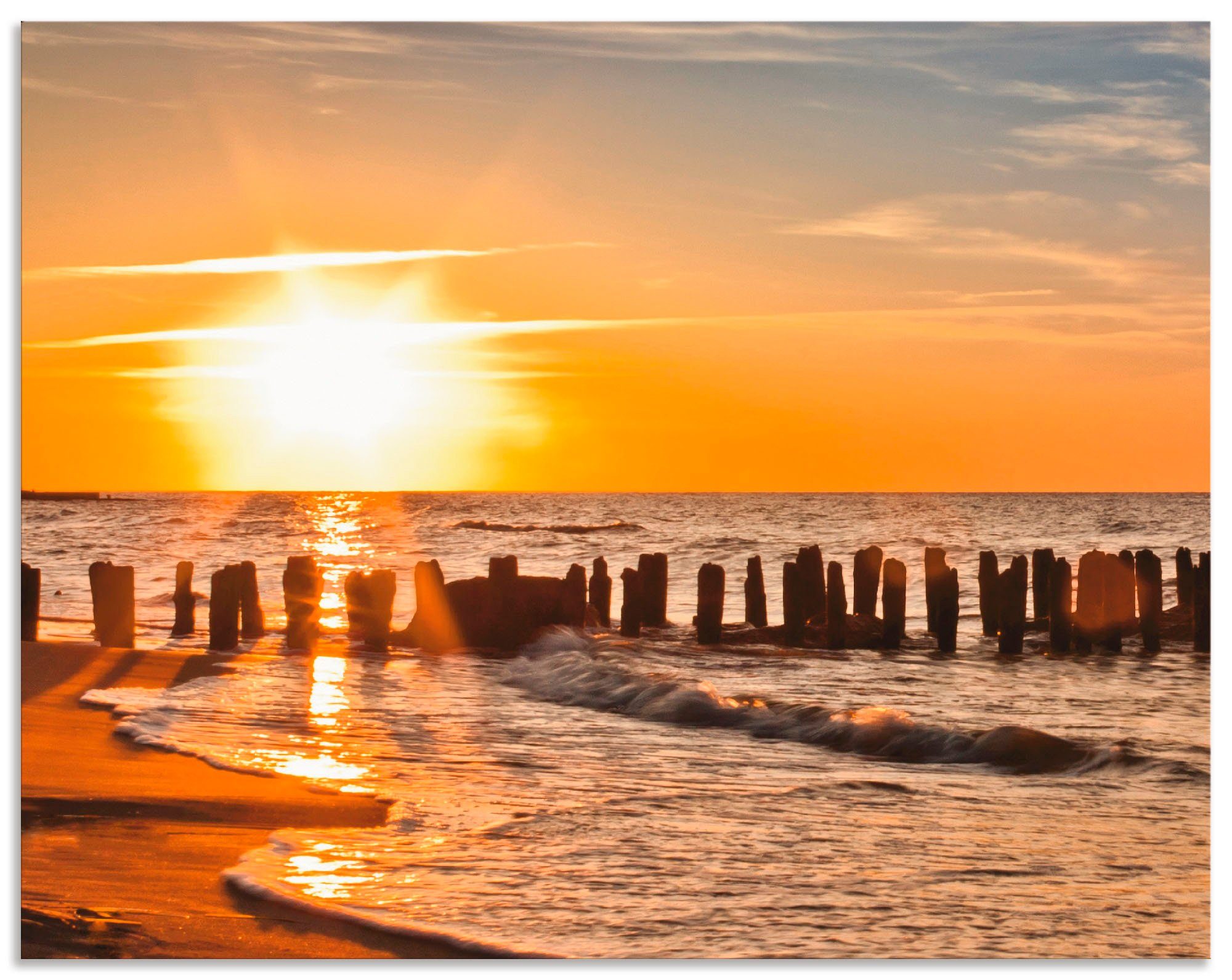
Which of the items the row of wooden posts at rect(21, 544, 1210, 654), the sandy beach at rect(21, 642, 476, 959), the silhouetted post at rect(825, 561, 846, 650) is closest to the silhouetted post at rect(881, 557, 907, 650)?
the row of wooden posts at rect(21, 544, 1210, 654)

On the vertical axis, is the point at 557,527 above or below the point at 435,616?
above

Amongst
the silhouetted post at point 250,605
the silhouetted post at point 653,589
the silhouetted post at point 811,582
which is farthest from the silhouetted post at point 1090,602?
the silhouetted post at point 250,605

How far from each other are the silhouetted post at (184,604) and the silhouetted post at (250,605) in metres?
0.62

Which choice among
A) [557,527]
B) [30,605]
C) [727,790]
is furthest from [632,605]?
[557,527]

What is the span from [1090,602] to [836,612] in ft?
10.5

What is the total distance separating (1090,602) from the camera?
1605cm

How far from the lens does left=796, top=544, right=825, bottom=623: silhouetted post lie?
16.2 m

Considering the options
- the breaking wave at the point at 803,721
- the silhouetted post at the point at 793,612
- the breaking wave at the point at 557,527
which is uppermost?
the breaking wave at the point at 557,527

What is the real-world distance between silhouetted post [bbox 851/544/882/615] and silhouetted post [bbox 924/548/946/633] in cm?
65

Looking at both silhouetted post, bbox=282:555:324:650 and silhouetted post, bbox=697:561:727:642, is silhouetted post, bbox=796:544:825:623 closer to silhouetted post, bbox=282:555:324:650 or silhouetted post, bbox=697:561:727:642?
silhouetted post, bbox=697:561:727:642

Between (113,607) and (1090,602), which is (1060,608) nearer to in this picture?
(1090,602)

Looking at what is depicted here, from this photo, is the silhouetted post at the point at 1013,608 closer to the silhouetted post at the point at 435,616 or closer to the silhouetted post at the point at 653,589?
the silhouetted post at the point at 653,589

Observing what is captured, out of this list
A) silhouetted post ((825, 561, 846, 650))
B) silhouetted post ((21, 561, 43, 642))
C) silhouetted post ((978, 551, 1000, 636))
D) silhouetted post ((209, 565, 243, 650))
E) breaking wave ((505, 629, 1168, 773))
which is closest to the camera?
breaking wave ((505, 629, 1168, 773))

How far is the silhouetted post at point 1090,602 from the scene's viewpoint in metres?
15.6
